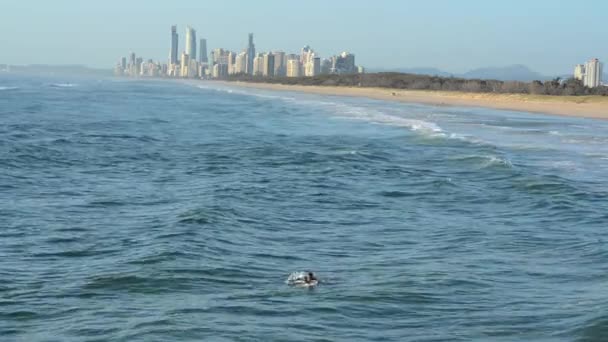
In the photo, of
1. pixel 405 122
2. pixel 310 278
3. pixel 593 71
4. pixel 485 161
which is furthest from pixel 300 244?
pixel 593 71

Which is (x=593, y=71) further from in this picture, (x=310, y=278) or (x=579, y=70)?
(x=310, y=278)

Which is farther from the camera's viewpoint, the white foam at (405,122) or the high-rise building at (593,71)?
the high-rise building at (593,71)

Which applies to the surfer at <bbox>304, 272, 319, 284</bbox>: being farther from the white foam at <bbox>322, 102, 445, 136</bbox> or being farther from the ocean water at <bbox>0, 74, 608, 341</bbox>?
the white foam at <bbox>322, 102, 445, 136</bbox>

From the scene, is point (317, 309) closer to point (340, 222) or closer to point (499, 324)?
point (499, 324)

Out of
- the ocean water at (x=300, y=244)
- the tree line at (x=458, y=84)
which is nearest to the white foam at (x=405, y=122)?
the ocean water at (x=300, y=244)

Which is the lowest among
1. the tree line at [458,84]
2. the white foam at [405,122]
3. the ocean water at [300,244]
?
the ocean water at [300,244]

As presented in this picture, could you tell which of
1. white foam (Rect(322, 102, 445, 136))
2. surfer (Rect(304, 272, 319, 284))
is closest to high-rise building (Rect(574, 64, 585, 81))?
white foam (Rect(322, 102, 445, 136))

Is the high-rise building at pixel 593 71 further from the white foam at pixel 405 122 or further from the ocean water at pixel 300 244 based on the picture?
the ocean water at pixel 300 244

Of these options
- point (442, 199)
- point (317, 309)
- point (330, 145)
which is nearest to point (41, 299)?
point (317, 309)
